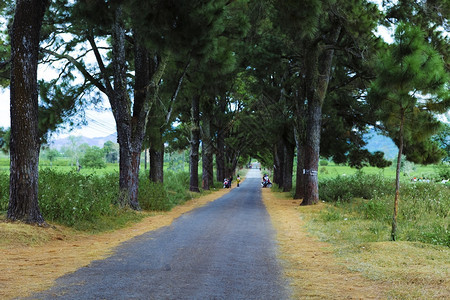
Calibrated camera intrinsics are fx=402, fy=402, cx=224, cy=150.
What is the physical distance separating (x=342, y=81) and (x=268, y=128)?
6740 millimetres

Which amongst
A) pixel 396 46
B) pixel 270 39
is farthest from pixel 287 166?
pixel 396 46

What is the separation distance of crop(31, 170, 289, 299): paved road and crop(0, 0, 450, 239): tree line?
11.1ft

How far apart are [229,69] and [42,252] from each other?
10449 mm

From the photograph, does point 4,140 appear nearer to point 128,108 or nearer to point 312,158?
point 128,108

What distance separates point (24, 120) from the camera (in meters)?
9.12

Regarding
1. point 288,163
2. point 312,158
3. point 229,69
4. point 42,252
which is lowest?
point 42,252

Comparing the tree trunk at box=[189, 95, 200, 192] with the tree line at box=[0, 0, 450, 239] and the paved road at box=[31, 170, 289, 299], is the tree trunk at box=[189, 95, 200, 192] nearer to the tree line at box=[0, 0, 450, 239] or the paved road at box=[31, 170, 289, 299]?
the tree line at box=[0, 0, 450, 239]

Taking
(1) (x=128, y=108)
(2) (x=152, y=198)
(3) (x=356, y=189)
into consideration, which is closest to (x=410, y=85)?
(1) (x=128, y=108)

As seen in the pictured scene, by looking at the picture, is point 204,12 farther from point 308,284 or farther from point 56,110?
point 56,110

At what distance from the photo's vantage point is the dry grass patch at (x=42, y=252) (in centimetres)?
536

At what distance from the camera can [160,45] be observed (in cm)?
1202

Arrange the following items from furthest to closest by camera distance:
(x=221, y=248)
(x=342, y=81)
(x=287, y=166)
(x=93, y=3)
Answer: (x=287, y=166) < (x=342, y=81) < (x=93, y=3) < (x=221, y=248)

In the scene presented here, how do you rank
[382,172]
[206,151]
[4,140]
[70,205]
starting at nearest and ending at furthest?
[70,205]
[4,140]
[382,172]
[206,151]

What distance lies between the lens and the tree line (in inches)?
358
